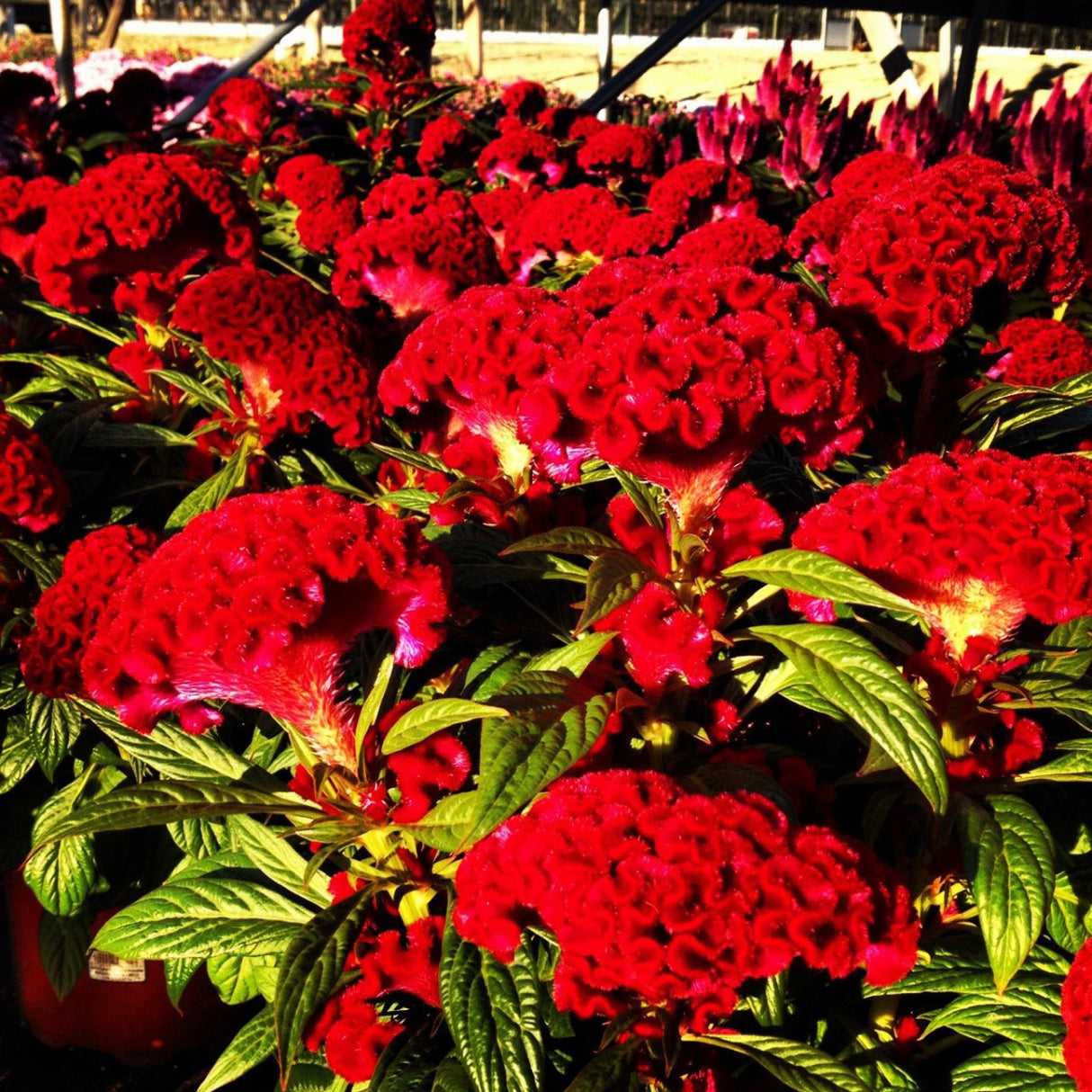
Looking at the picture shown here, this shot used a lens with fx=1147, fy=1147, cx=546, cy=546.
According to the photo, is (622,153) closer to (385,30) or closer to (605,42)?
(385,30)

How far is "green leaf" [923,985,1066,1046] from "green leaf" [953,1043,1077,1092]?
1cm

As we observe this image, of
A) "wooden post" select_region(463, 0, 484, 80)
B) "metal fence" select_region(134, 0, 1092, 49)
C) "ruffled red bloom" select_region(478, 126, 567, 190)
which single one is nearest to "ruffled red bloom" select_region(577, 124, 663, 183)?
"ruffled red bloom" select_region(478, 126, 567, 190)

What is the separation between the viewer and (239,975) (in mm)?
1950

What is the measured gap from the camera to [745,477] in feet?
6.52

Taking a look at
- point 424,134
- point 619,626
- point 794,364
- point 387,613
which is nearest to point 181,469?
point 387,613

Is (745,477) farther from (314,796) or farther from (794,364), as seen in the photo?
(314,796)

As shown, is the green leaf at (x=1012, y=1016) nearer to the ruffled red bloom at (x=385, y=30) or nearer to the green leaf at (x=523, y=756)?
the green leaf at (x=523, y=756)

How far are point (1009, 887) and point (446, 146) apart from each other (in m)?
3.42

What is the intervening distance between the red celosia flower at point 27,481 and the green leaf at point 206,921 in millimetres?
678

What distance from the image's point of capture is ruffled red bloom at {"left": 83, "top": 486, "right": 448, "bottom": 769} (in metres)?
1.25

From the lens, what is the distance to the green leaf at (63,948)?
223cm

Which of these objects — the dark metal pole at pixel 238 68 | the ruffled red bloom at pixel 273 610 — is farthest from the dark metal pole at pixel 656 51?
the ruffled red bloom at pixel 273 610

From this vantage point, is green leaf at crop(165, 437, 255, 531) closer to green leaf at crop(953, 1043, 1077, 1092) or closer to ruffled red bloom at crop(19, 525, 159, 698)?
ruffled red bloom at crop(19, 525, 159, 698)

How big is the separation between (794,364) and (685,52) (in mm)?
22831
